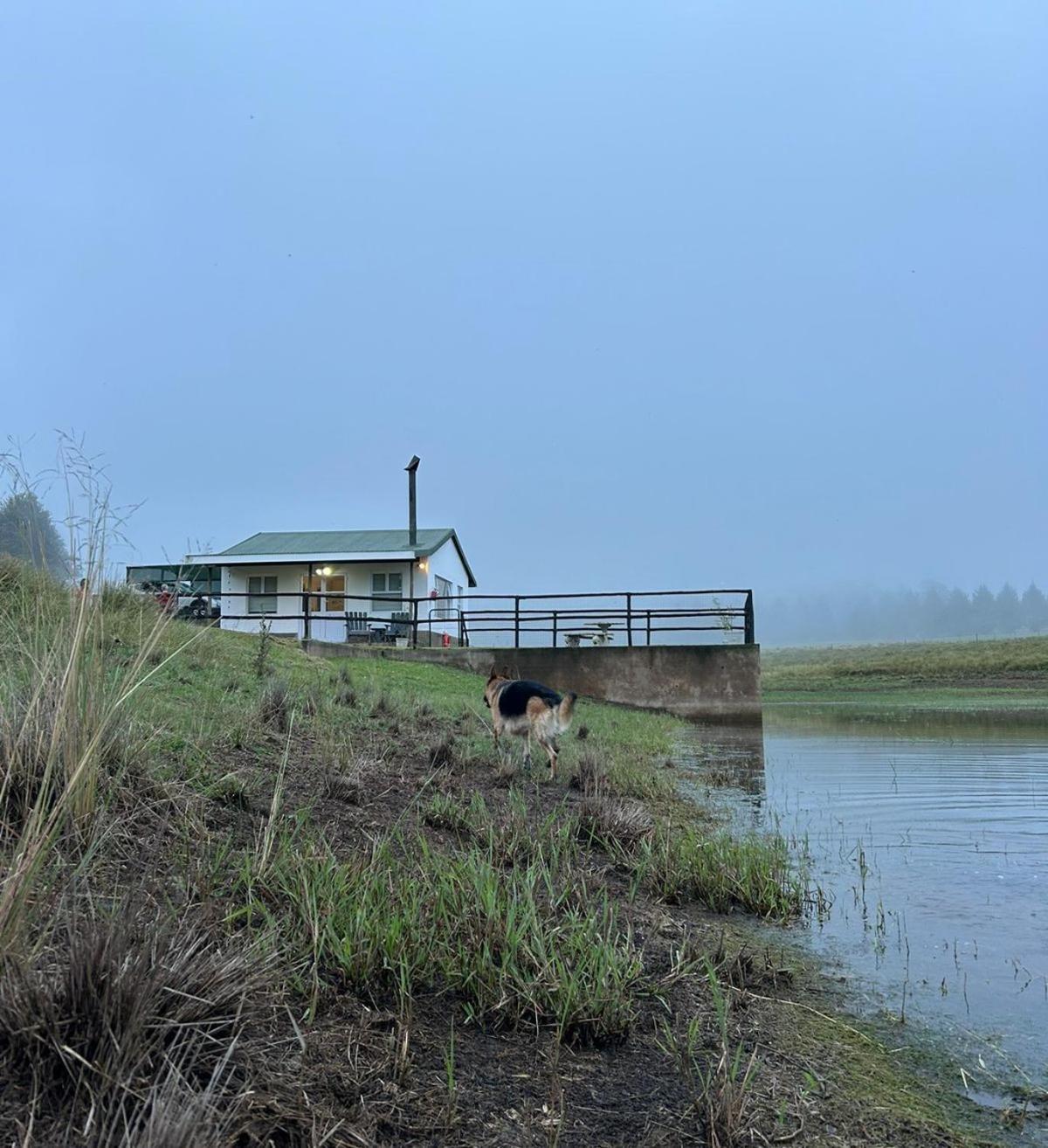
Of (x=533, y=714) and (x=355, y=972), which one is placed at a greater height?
(x=533, y=714)

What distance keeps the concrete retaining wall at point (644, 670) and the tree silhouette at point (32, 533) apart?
19.3 metres

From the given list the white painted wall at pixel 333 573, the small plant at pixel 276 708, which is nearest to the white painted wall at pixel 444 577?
the white painted wall at pixel 333 573

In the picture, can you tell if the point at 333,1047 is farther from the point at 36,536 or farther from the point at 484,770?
the point at 484,770

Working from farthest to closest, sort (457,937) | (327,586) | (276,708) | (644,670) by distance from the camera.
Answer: (327,586)
(644,670)
(276,708)
(457,937)

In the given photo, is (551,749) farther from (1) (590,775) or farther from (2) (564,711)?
(1) (590,775)

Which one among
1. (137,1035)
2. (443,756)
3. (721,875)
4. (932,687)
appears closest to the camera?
(137,1035)

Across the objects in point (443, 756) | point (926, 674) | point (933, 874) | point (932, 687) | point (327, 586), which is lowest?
point (932, 687)

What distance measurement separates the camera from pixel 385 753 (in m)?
7.26

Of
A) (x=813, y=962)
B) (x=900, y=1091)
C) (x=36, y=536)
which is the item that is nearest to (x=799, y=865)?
(x=813, y=962)

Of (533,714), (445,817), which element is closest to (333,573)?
(533,714)

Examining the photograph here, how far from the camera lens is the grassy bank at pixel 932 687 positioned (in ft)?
79.6

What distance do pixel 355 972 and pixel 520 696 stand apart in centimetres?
631

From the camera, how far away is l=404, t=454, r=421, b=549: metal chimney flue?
37719 millimetres

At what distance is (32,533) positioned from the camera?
4496mm
